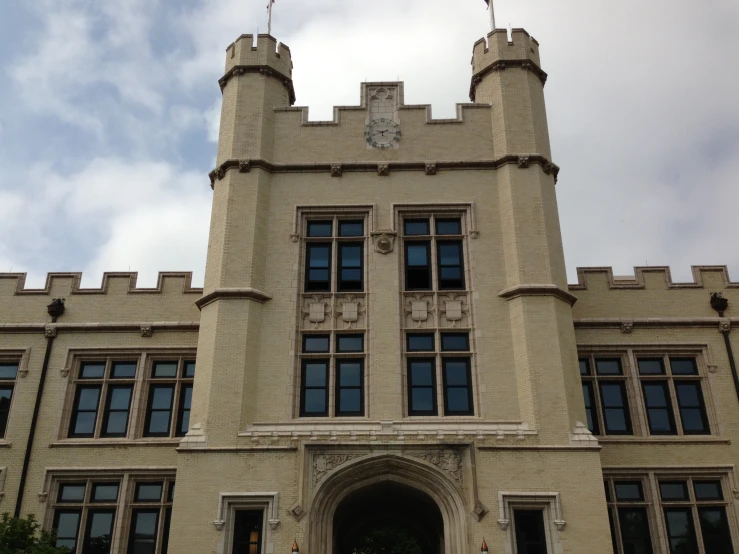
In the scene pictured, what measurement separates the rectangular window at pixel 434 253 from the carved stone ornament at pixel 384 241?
0.46 metres

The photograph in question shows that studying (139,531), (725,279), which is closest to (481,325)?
(725,279)

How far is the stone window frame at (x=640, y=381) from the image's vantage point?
2030 cm

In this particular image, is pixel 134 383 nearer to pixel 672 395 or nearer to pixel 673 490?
pixel 673 490

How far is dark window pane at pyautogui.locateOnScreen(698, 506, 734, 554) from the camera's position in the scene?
1905 centimetres

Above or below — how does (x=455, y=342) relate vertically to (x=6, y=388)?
above

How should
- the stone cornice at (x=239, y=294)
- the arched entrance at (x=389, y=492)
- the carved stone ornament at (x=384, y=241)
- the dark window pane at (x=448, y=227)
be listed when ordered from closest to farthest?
the arched entrance at (x=389, y=492) < the stone cornice at (x=239, y=294) < the carved stone ornament at (x=384, y=241) < the dark window pane at (x=448, y=227)

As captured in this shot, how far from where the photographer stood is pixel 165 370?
21688mm

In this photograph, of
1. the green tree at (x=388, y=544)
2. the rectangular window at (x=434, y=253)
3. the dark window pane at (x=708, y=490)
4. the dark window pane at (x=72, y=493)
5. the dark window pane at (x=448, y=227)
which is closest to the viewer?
the dark window pane at (x=708, y=490)

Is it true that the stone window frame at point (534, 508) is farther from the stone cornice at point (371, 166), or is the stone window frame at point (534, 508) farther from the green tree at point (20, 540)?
the green tree at point (20, 540)

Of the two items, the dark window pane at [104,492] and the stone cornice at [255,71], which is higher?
the stone cornice at [255,71]

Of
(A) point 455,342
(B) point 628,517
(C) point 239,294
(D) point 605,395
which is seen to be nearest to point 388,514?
(A) point 455,342

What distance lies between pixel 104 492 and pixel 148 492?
1.16 metres

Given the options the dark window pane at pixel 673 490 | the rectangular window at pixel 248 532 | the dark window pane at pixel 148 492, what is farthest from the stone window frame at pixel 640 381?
the dark window pane at pixel 148 492

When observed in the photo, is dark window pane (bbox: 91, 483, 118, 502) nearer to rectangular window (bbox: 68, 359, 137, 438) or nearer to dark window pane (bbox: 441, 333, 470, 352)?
rectangular window (bbox: 68, 359, 137, 438)
